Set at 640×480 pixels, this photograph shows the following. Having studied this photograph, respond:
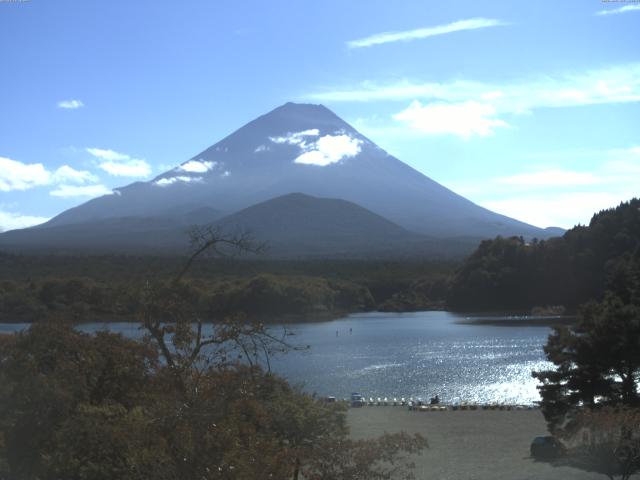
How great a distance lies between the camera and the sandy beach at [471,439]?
40.6 feet

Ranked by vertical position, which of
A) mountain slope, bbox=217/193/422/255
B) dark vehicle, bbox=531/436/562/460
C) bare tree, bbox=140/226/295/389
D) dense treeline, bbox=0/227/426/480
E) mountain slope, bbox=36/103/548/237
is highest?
mountain slope, bbox=36/103/548/237

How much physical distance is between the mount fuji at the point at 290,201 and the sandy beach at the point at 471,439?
2541 inches

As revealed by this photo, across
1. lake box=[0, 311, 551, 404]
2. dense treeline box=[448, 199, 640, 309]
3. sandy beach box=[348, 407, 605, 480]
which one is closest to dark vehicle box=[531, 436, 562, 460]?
sandy beach box=[348, 407, 605, 480]

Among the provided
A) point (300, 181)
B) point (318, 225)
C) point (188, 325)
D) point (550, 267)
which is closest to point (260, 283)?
point (550, 267)

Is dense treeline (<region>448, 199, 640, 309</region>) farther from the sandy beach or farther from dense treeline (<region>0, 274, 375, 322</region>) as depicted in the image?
the sandy beach

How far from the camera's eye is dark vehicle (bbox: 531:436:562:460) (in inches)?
526

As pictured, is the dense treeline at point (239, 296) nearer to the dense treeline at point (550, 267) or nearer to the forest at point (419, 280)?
the forest at point (419, 280)

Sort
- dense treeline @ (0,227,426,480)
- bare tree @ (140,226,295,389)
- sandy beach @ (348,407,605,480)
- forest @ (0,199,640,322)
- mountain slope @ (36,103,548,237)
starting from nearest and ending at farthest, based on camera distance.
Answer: dense treeline @ (0,227,426,480) < bare tree @ (140,226,295,389) < sandy beach @ (348,407,605,480) < forest @ (0,199,640,322) < mountain slope @ (36,103,548,237)

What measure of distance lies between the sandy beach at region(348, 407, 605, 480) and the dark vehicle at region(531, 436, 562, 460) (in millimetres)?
193

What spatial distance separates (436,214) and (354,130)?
33958 mm

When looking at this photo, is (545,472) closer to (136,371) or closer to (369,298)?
(136,371)

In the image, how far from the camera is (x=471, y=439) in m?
15.7

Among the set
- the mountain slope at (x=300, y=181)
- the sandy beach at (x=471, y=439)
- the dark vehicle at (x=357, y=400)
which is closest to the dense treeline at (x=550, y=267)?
the dark vehicle at (x=357, y=400)

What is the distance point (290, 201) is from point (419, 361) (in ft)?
282
